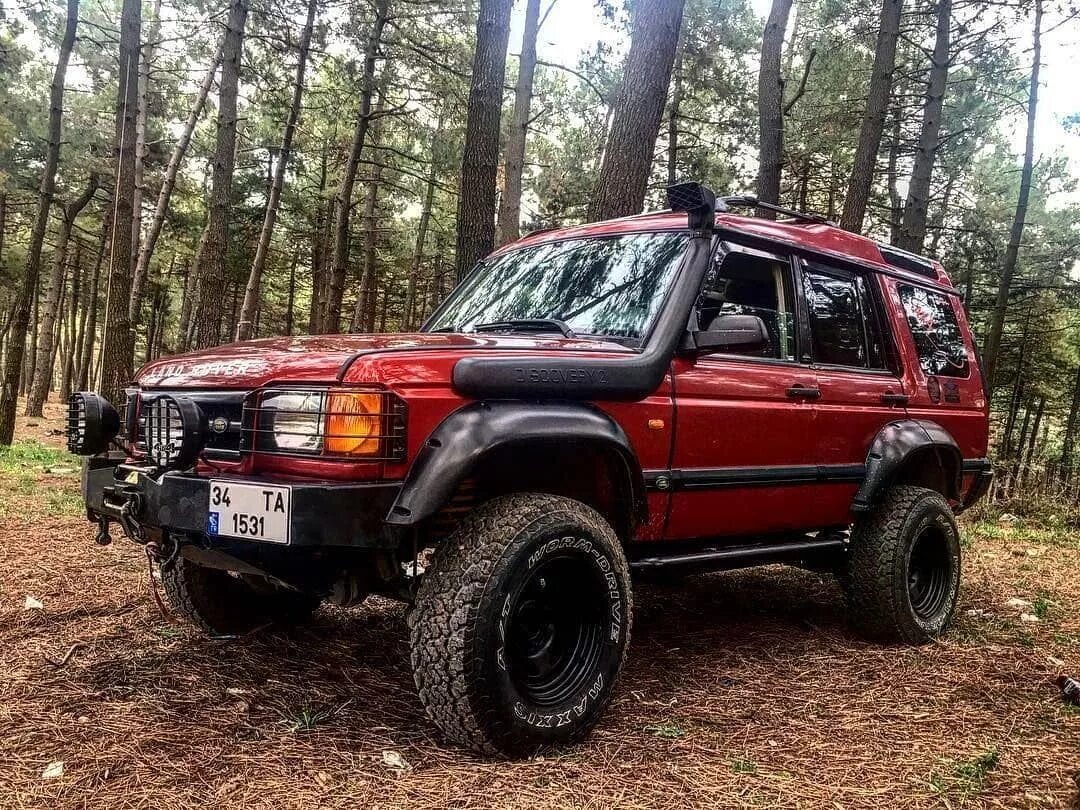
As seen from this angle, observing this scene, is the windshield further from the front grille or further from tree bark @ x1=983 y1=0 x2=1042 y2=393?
tree bark @ x1=983 y1=0 x2=1042 y2=393

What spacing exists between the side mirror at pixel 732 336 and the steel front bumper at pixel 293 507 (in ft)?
4.99

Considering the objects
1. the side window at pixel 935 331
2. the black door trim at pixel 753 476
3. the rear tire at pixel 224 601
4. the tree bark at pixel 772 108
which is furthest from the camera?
the tree bark at pixel 772 108

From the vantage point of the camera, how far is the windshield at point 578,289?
3633 millimetres

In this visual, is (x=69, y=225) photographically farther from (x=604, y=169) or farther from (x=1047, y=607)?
(x=1047, y=607)

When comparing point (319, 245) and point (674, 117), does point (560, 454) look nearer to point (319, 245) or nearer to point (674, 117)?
point (674, 117)

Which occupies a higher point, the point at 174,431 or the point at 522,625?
the point at 174,431

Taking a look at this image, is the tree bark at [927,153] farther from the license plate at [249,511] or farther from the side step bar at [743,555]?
the license plate at [249,511]

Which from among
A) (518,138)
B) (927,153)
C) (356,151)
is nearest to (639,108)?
(518,138)

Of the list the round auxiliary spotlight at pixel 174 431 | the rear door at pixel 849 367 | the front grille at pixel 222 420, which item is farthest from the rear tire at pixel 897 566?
the round auxiliary spotlight at pixel 174 431

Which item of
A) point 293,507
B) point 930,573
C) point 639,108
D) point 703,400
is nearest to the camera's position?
point 293,507

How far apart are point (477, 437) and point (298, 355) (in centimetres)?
75

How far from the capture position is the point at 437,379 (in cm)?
276

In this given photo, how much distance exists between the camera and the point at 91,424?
131 inches

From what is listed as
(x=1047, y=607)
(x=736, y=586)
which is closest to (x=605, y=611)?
(x=736, y=586)
